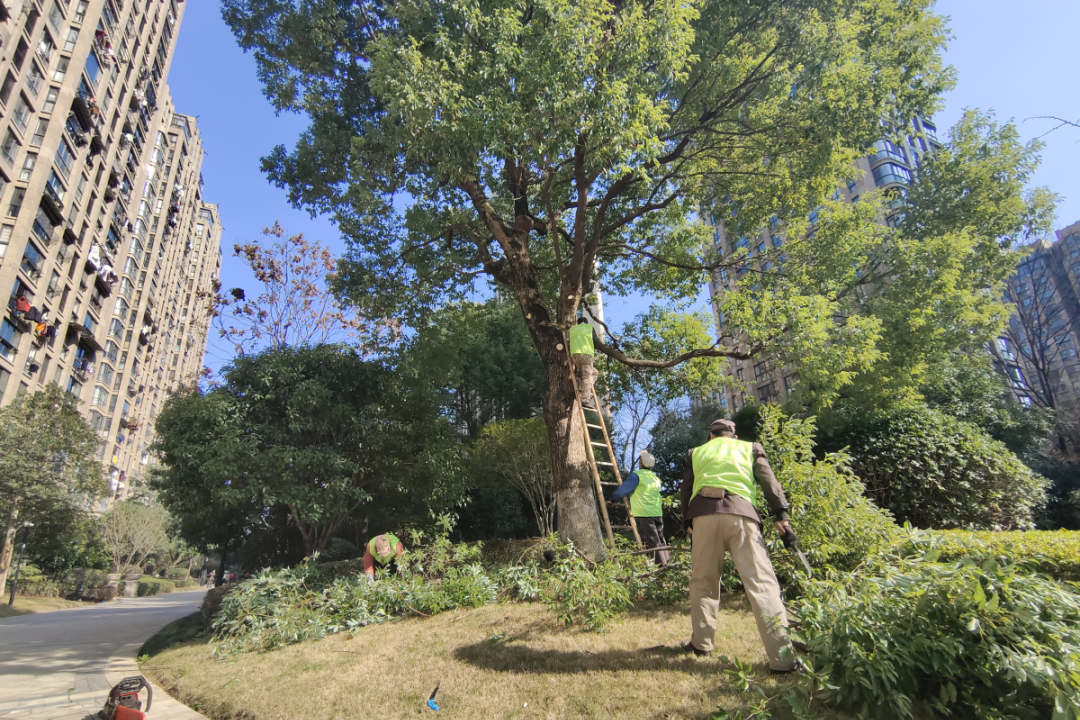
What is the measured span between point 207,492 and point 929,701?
504 inches

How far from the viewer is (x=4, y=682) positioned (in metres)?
6.58

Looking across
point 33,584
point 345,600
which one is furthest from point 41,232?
point 345,600

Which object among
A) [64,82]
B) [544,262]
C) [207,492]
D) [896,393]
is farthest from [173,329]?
[896,393]

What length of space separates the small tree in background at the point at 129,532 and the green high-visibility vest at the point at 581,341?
3833 cm

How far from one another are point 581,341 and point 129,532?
38.9 metres

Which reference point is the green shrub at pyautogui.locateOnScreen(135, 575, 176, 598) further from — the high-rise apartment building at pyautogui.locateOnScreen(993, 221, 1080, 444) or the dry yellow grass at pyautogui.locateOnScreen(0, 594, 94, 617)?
the high-rise apartment building at pyautogui.locateOnScreen(993, 221, 1080, 444)

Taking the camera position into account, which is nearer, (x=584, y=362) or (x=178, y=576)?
(x=584, y=362)

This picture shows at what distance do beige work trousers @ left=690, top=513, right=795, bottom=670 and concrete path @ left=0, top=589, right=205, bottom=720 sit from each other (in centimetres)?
477

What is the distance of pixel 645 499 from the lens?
827 cm

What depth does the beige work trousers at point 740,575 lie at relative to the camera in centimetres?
375

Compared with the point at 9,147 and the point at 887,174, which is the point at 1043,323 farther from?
the point at 9,147

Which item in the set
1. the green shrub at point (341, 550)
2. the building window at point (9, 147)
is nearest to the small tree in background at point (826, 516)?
the green shrub at point (341, 550)

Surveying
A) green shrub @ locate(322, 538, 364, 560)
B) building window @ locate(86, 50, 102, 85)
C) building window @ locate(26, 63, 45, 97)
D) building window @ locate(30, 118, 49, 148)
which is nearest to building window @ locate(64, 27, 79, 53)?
building window @ locate(86, 50, 102, 85)

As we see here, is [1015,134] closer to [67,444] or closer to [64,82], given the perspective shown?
[67,444]
